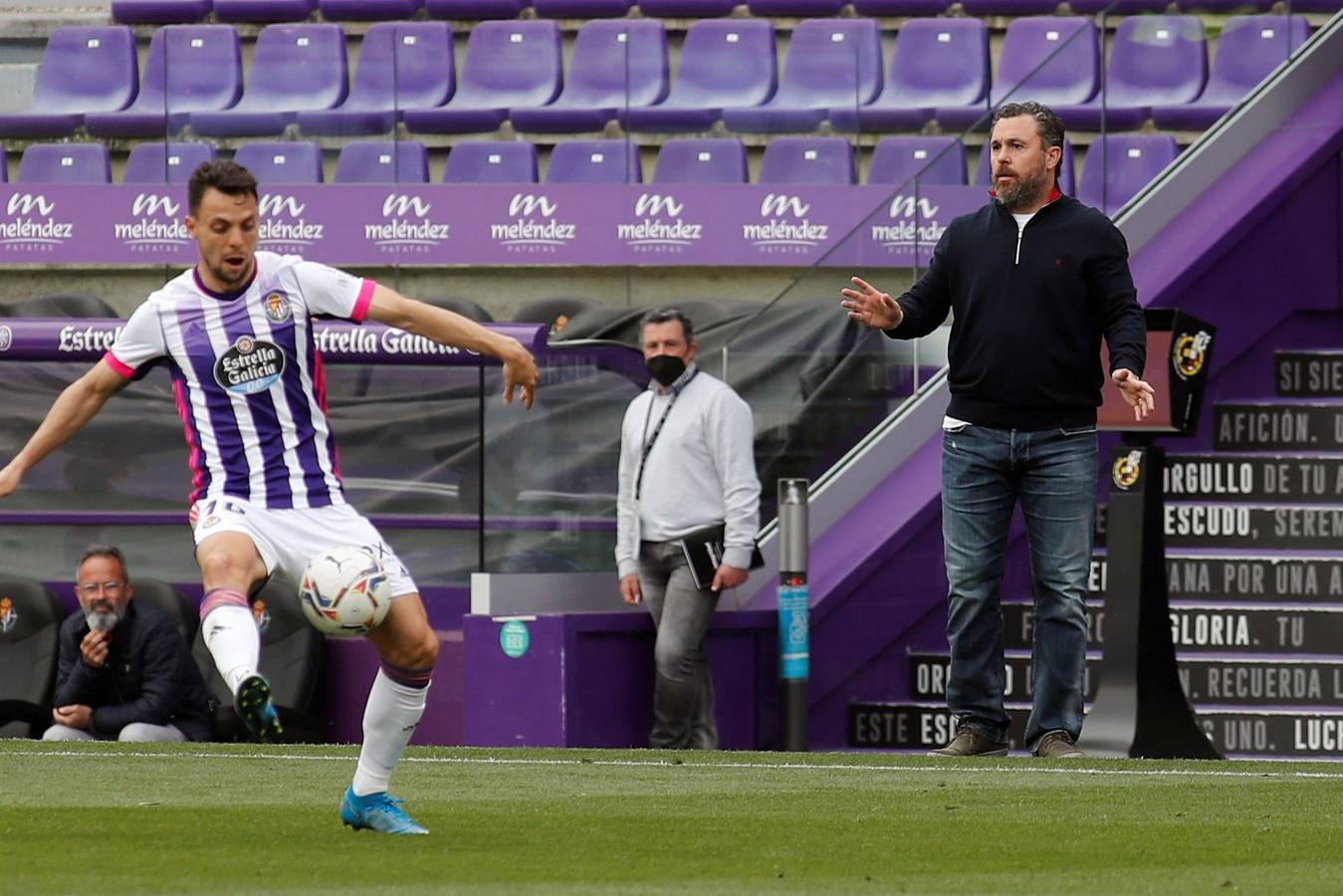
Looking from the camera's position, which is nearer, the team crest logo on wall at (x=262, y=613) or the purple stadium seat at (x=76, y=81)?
the team crest logo on wall at (x=262, y=613)

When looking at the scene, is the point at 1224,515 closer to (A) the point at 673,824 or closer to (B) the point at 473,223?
(A) the point at 673,824

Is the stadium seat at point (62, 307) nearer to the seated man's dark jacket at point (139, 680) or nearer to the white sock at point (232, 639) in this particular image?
the seated man's dark jacket at point (139, 680)

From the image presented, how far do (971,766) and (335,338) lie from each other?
536cm

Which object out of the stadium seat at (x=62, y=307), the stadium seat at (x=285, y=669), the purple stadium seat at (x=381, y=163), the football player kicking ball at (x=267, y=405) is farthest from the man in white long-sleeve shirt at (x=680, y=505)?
the purple stadium seat at (x=381, y=163)

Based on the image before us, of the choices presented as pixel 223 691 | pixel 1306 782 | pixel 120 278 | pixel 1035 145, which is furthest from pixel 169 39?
pixel 1306 782

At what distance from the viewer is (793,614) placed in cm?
1144

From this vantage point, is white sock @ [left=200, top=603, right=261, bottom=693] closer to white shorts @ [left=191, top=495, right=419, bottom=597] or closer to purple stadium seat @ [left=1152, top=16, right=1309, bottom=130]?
white shorts @ [left=191, top=495, right=419, bottom=597]

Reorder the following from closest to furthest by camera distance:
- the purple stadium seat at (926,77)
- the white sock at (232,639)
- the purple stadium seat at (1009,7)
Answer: the white sock at (232,639)
the purple stadium seat at (926,77)
the purple stadium seat at (1009,7)

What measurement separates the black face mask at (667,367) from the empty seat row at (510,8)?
701 centimetres

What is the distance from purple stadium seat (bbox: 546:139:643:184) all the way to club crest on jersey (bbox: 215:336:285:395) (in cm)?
1017

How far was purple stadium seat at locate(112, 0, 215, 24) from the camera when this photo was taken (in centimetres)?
1984

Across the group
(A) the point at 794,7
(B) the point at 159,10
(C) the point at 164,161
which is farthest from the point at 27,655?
(B) the point at 159,10

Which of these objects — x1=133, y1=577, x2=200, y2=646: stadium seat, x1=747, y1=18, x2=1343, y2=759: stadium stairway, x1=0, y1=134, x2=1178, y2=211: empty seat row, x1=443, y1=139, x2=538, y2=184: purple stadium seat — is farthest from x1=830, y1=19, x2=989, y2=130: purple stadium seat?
x1=133, y1=577, x2=200, y2=646: stadium seat

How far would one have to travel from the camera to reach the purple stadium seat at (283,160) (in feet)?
57.4
